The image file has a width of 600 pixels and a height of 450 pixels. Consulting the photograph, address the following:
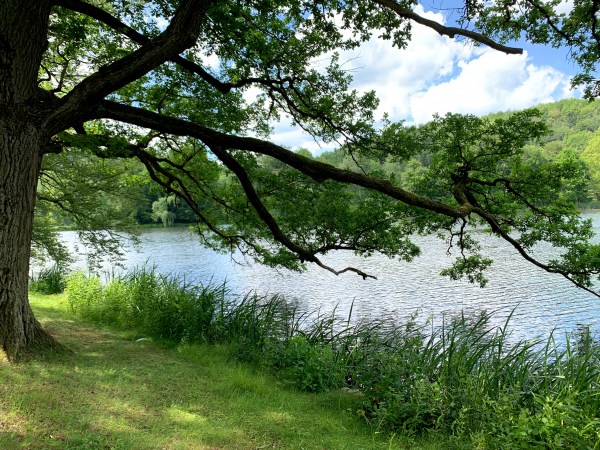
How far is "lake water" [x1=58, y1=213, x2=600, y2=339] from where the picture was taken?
39.0ft

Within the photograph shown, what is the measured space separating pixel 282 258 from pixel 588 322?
337 inches

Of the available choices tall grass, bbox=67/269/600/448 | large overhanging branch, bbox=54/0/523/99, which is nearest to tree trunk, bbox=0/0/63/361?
large overhanging branch, bbox=54/0/523/99

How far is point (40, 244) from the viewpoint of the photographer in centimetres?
1254

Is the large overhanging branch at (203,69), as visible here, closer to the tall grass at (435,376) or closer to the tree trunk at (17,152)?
the tree trunk at (17,152)

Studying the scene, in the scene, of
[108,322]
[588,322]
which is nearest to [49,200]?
[108,322]

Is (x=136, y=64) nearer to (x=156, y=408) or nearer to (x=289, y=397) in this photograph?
(x=156, y=408)

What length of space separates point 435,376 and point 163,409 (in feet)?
9.54

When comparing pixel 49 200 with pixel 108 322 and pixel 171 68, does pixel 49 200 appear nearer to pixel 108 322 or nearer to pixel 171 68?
pixel 108 322

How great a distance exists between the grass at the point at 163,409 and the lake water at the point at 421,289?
3.68 m

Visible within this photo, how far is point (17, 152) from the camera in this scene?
4.20m

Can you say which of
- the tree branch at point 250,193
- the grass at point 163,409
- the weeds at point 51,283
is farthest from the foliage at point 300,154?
the weeds at point 51,283

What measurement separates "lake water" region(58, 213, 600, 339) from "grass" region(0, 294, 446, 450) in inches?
145

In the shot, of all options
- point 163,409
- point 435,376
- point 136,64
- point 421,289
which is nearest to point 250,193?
point 136,64

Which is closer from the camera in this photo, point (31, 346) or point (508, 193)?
point (31, 346)
